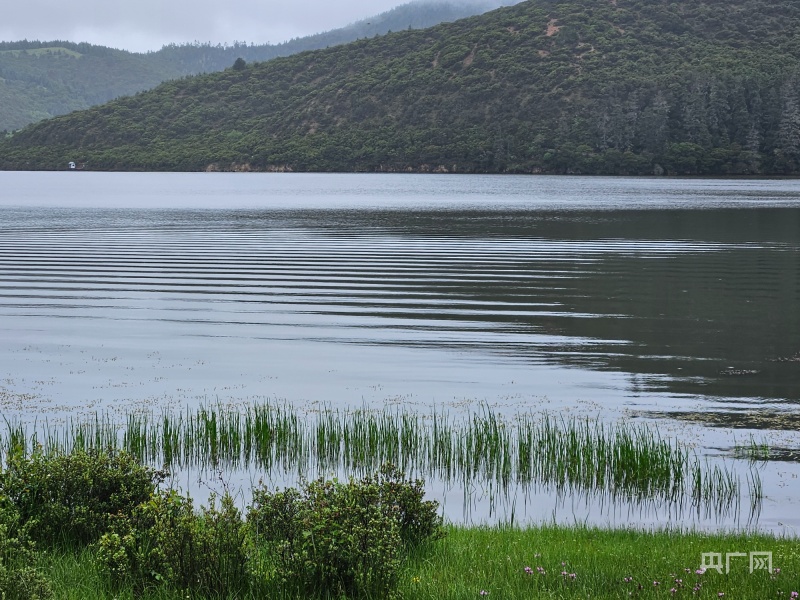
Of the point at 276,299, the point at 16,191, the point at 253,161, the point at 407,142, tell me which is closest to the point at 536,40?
the point at 407,142

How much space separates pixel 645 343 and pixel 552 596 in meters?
13.6

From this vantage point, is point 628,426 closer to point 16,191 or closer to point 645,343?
point 645,343

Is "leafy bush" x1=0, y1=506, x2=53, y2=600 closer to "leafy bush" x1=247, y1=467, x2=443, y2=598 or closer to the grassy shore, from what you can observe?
the grassy shore

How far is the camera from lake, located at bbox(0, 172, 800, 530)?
49.2 feet

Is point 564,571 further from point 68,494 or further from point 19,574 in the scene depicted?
point 68,494

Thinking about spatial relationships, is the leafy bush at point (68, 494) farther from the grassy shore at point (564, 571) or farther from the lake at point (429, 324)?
the lake at point (429, 324)

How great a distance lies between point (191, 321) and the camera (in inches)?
893

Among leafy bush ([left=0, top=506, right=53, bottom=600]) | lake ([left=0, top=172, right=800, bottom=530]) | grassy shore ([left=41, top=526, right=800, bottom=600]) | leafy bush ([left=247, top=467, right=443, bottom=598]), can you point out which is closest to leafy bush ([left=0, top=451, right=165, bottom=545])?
grassy shore ([left=41, top=526, right=800, bottom=600])

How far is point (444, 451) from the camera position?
12.0 meters

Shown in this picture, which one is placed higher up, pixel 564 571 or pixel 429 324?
pixel 564 571

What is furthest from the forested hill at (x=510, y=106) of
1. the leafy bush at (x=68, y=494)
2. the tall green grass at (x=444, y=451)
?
the leafy bush at (x=68, y=494)

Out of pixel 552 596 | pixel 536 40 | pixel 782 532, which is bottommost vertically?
pixel 782 532

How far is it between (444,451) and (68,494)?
5.18 m

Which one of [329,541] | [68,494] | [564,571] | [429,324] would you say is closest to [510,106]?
[429,324]
